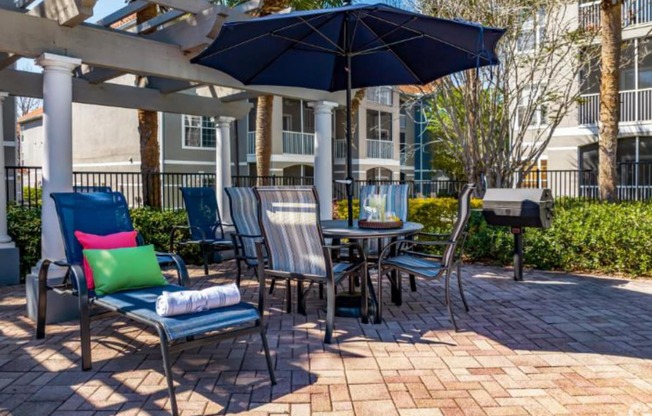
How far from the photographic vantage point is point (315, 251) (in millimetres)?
4145

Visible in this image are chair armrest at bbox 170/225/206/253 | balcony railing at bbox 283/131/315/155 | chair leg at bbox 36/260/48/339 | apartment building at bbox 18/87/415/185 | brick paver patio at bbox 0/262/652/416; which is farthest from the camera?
balcony railing at bbox 283/131/315/155

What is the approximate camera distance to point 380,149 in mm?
24891

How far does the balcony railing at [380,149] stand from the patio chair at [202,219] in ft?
56.4

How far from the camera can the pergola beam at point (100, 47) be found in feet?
15.3

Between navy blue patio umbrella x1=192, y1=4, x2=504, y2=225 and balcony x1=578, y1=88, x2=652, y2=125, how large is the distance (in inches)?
431

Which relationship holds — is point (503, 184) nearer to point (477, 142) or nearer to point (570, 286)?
point (477, 142)

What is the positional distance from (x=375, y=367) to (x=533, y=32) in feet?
28.4

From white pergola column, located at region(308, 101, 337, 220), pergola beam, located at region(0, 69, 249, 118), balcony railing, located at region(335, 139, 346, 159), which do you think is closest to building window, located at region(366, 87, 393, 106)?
balcony railing, located at region(335, 139, 346, 159)

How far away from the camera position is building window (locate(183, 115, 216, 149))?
20.1m

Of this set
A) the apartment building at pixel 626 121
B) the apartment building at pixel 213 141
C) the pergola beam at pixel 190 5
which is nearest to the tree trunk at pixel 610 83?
the apartment building at pixel 626 121

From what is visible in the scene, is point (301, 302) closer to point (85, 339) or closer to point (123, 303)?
point (123, 303)

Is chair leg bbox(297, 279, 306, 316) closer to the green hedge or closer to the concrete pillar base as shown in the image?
the green hedge

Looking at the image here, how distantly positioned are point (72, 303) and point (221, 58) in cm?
284

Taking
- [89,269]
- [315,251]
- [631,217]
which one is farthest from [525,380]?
[631,217]
